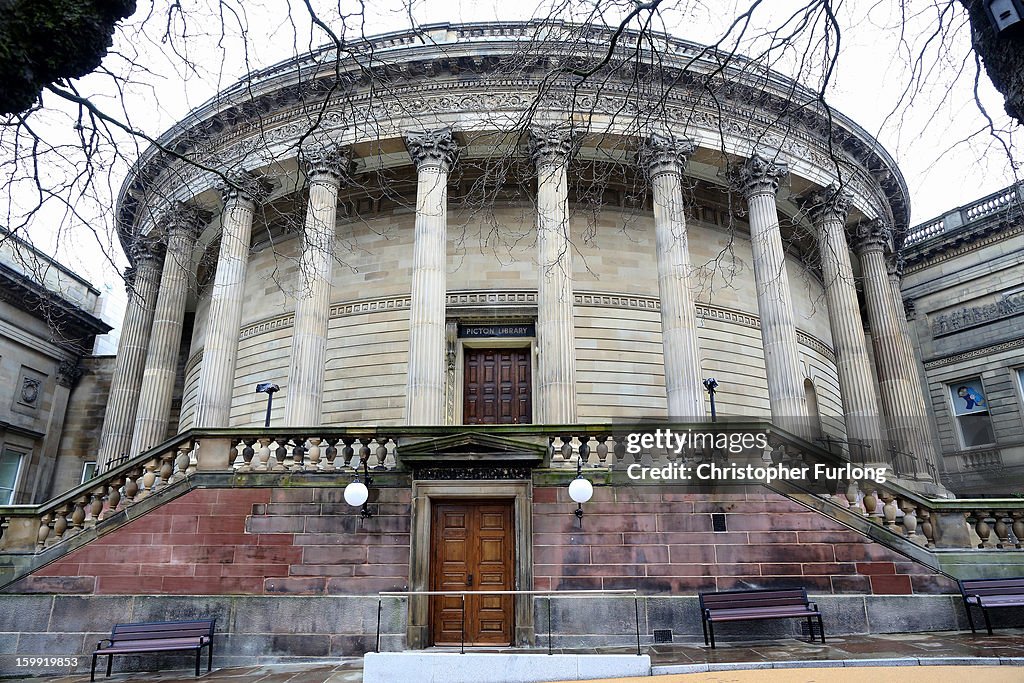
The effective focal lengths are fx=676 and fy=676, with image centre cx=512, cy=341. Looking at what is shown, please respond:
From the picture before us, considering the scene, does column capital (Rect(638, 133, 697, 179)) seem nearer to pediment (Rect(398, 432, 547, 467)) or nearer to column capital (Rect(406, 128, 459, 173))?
column capital (Rect(406, 128, 459, 173))

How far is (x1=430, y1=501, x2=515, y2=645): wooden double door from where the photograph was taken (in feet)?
37.5

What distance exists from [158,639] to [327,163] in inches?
526

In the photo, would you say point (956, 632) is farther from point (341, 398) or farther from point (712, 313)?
point (341, 398)

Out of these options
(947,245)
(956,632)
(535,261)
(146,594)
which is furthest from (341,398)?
(947,245)

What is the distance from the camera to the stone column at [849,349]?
20.5m

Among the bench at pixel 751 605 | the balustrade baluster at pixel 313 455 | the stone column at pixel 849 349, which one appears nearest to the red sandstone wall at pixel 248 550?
the balustrade baluster at pixel 313 455

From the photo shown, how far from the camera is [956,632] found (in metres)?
10.6

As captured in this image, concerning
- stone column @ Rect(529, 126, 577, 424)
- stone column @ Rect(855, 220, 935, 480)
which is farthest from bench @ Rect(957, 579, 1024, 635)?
stone column @ Rect(855, 220, 935, 480)

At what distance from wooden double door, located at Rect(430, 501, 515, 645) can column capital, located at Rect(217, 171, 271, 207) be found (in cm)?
610

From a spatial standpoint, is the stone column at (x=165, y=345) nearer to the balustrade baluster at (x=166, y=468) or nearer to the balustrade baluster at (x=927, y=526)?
the balustrade baluster at (x=166, y=468)

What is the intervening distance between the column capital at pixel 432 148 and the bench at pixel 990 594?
15072mm

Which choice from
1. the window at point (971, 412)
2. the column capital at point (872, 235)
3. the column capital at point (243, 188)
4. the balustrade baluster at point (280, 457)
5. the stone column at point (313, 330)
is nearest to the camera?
the column capital at point (243, 188)

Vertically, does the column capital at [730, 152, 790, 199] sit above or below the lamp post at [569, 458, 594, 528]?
above

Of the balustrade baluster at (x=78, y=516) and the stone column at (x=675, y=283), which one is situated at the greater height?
the stone column at (x=675, y=283)
